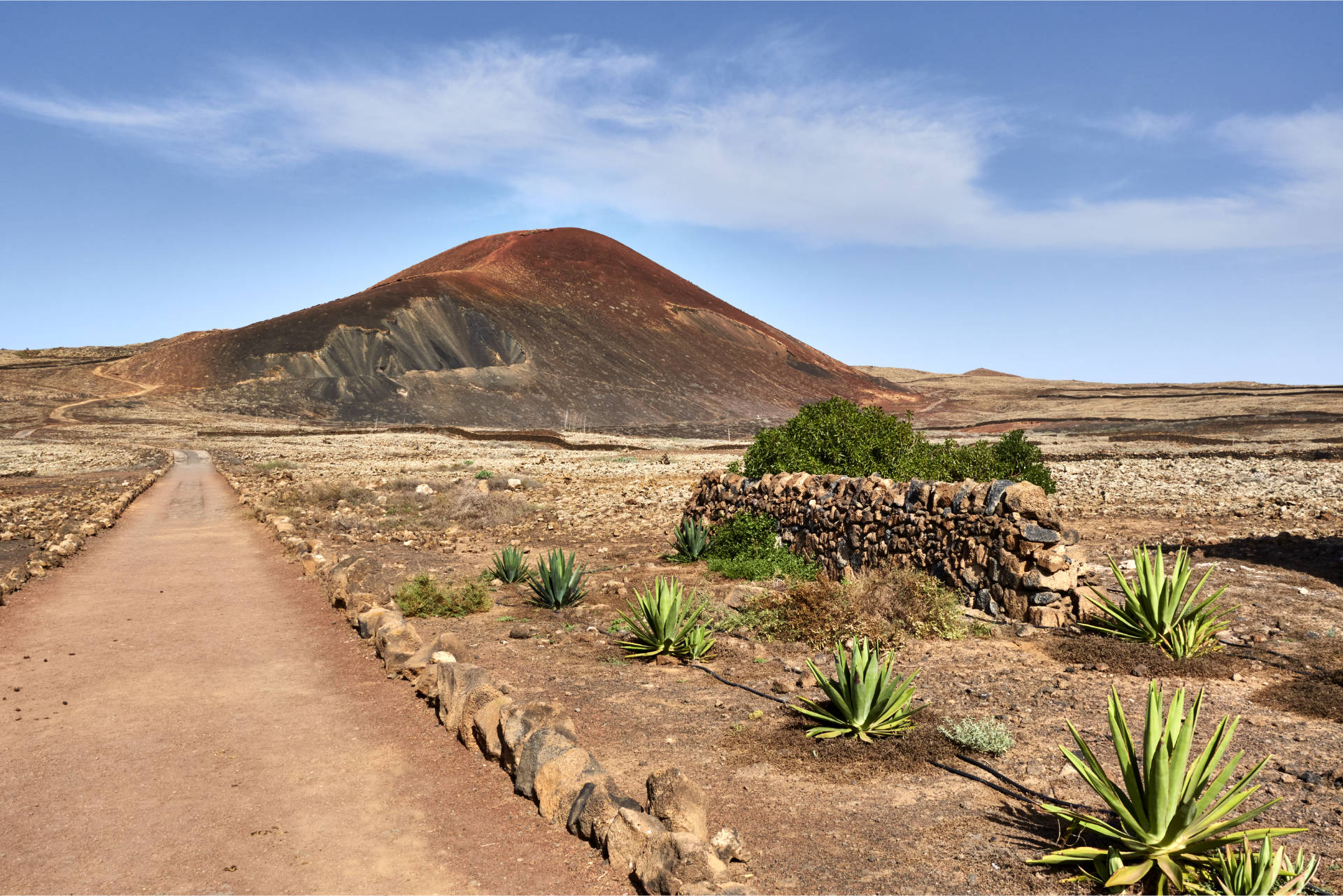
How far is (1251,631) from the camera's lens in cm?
784

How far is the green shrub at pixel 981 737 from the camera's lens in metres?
5.20

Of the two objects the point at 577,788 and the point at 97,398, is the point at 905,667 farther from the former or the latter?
the point at 97,398

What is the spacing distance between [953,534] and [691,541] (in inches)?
175

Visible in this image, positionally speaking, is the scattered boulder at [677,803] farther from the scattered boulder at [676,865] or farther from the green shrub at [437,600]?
the green shrub at [437,600]

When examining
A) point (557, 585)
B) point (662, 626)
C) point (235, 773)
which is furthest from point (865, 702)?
point (557, 585)

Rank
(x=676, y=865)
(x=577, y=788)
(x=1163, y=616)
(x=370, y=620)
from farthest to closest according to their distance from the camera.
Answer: (x=370, y=620)
(x=1163, y=616)
(x=577, y=788)
(x=676, y=865)

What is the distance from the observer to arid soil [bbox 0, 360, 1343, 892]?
4270 millimetres

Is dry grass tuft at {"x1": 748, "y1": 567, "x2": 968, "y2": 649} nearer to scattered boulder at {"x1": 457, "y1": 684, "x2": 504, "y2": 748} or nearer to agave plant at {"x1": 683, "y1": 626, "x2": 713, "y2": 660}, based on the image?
agave plant at {"x1": 683, "y1": 626, "x2": 713, "y2": 660}

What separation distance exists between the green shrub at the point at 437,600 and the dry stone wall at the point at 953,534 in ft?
15.0

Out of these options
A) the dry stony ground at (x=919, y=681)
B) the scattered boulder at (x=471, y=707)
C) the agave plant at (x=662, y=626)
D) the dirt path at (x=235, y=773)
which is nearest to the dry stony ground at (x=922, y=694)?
the dry stony ground at (x=919, y=681)

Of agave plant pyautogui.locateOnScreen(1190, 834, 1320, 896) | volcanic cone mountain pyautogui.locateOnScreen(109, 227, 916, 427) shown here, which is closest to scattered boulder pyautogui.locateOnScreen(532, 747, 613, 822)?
agave plant pyautogui.locateOnScreen(1190, 834, 1320, 896)

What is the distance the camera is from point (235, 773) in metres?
5.25

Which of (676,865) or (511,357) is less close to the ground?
(511,357)

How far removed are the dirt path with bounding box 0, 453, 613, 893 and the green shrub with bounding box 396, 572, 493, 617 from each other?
84 centimetres
